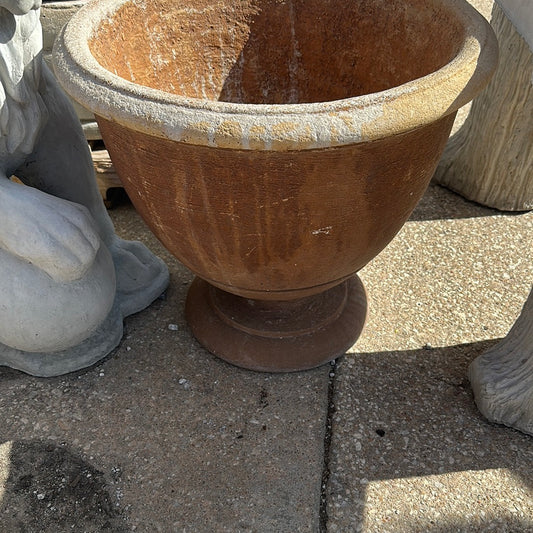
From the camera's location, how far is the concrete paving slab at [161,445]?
1774 millimetres

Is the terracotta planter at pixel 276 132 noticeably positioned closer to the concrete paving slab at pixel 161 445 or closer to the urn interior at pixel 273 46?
the urn interior at pixel 273 46

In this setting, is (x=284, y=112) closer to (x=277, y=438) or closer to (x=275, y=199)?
(x=275, y=199)

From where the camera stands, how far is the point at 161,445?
1.95m

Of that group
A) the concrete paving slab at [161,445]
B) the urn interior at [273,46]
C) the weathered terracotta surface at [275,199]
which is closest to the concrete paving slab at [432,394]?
the concrete paving slab at [161,445]

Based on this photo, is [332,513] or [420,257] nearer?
[332,513]

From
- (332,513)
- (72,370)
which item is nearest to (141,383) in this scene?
(72,370)

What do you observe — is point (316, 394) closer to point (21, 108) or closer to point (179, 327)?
point (179, 327)

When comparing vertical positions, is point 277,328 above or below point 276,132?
below

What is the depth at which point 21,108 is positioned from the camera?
1.80 metres

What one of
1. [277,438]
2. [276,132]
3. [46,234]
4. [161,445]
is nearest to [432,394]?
[277,438]

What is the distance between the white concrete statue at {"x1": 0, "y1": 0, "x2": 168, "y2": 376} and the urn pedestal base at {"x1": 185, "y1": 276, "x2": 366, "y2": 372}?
30 centimetres

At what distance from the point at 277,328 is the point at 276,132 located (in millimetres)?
988

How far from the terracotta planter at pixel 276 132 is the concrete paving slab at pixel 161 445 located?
0.14m

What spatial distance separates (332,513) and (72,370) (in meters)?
0.97
